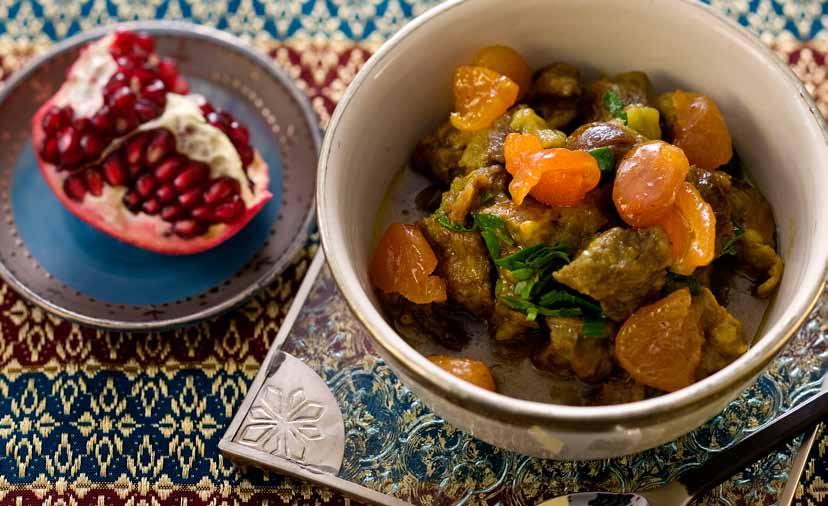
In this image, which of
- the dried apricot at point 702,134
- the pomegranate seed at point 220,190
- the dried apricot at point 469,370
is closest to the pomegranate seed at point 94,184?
the pomegranate seed at point 220,190

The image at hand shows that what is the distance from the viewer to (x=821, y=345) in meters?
2.32

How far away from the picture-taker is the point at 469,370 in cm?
199

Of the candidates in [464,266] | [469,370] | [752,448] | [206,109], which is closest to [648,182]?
[464,266]

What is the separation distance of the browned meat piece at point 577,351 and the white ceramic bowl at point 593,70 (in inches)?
7.3

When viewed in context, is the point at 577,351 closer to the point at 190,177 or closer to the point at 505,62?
the point at 505,62

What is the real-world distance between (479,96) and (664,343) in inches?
30.1

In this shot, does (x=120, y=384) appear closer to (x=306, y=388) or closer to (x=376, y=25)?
(x=306, y=388)

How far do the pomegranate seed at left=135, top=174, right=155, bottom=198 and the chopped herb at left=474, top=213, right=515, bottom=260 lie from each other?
113 centimetres

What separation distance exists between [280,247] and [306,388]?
549 mm

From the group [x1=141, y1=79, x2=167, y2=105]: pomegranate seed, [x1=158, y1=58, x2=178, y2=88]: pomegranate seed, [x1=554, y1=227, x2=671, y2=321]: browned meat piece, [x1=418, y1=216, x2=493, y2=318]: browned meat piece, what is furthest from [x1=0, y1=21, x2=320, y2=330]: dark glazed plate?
[x1=554, y1=227, x2=671, y2=321]: browned meat piece

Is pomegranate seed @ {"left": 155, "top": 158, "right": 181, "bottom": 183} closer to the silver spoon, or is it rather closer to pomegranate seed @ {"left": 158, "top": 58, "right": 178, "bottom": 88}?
pomegranate seed @ {"left": 158, "top": 58, "right": 178, "bottom": 88}

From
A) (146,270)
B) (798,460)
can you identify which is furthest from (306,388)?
(798,460)

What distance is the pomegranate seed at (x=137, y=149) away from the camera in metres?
2.69

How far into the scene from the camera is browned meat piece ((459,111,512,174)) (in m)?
2.15
